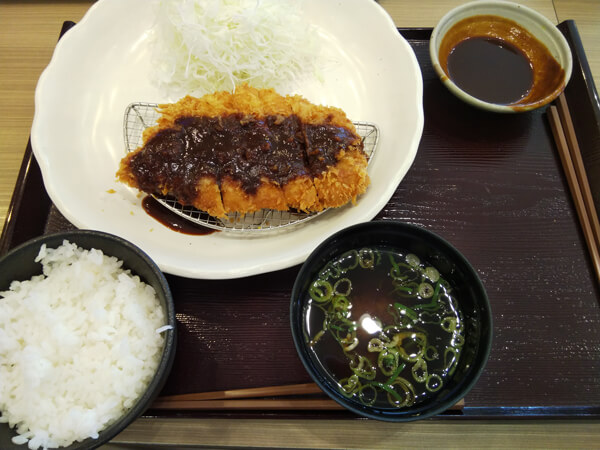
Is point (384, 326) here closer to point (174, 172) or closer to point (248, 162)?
point (248, 162)

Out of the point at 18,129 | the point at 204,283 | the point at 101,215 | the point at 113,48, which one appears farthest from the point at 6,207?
the point at 204,283

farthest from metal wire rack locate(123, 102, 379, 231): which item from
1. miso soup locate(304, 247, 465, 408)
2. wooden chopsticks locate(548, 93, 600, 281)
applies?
wooden chopsticks locate(548, 93, 600, 281)

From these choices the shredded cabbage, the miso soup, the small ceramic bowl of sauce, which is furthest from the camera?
the shredded cabbage

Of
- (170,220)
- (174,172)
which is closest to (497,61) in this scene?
(174,172)

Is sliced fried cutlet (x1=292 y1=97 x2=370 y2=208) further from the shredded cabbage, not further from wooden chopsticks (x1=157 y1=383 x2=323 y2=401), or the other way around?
wooden chopsticks (x1=157 y1=383 x2=323 y2=401)

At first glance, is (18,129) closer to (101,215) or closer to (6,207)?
(6,207)

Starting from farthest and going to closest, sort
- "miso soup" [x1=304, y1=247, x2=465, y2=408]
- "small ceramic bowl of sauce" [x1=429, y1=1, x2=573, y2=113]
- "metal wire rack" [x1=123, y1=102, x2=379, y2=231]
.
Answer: "small ceramic bowl of sauce" [x1=429, y1=1, x2=573, y2=113] → "metal wire rack" [x1=123, y1=102, x2=379, y2=231] → "miso soup" [x1=304, y1=247, x2=465, y2=408]
